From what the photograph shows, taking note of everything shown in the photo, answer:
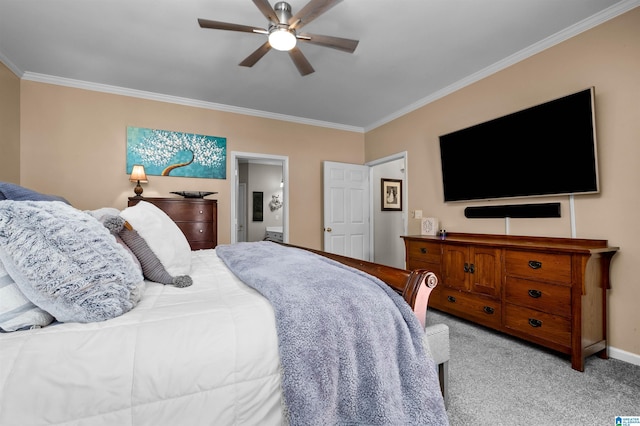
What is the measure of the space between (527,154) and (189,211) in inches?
144

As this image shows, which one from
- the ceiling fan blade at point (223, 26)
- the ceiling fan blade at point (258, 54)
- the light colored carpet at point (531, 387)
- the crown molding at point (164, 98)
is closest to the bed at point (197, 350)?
the light colored carpet at point (531, 387)

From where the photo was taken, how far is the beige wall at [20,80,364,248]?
3.30 m

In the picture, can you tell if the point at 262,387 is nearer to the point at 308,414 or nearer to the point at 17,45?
the point at 308,414

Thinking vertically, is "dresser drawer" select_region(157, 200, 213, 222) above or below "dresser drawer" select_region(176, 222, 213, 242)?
above

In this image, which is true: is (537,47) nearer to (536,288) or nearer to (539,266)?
(539,266)

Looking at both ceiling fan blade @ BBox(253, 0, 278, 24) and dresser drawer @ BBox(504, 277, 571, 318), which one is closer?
ceiling fan blade @ BBox(253, 0, 278, 24)

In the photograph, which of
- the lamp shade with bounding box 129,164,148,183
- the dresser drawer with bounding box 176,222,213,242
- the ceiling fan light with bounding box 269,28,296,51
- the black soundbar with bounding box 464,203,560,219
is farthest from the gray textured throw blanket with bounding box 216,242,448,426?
the lamp shade with bounding box 129,164,148,183

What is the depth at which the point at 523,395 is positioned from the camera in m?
1.73

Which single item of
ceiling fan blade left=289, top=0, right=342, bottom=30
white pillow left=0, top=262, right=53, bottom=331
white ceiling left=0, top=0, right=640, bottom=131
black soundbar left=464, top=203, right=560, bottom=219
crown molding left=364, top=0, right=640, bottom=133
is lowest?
white pillow left=0, top=262, right=53, bottom=331

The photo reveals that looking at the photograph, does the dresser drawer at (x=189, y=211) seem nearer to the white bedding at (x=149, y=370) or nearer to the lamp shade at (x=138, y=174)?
the lamp shade at (x=138, y=174)

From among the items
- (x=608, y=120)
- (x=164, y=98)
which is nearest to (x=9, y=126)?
(x=164, y=98)

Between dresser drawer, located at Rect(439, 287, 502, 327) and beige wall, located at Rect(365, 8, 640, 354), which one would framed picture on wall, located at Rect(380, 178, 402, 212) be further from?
dresser drawer, located at Rect(439, 287, 502, 327)

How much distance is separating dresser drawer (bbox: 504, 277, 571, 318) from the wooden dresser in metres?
3.19

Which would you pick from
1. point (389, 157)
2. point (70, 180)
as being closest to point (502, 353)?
point (389, 157)
